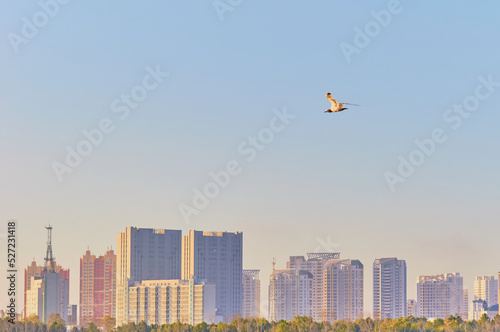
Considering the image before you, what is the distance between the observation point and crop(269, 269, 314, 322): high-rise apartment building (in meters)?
123

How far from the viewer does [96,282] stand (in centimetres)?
14000

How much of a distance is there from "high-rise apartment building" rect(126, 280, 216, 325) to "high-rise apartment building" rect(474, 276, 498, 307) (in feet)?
228

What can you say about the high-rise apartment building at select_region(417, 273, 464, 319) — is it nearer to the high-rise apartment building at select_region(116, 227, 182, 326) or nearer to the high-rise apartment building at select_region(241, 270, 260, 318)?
the high-rise apartment building at select_region(241, 270, 260, 318)

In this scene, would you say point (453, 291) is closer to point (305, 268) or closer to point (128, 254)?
point (305, 268)

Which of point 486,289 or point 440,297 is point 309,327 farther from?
point 486,289

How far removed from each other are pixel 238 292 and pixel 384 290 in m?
22.7

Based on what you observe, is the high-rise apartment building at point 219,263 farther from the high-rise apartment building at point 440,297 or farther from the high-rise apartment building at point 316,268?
the high-rise apartment building at point 440,297

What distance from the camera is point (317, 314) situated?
12206 cm

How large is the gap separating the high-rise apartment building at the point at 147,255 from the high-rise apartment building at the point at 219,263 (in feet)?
4.00

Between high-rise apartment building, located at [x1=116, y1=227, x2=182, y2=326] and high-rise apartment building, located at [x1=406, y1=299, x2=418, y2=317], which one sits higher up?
high-rise apartment building, located at [x1=116, y1=227, x2=182, y2=326]

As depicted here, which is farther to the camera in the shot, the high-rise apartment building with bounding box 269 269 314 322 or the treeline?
the high-rise apartment building with bounding box 269 269 314 322

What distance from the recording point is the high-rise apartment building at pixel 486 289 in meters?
157

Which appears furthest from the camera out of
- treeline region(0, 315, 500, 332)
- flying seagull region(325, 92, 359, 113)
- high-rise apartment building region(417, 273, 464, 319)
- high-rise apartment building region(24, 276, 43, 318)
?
high-rise apartment building region(417, 273, 464, 319)

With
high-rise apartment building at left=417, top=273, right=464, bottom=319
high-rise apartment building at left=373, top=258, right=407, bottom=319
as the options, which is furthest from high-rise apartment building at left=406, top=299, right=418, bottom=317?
high-rise apartment building at left=373, top=258, right=407, bottom=319
